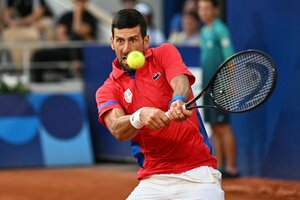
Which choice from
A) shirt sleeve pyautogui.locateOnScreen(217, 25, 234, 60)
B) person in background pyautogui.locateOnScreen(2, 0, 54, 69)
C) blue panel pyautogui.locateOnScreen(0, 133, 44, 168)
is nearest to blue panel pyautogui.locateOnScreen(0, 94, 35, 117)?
blue panel pyautogui.locateOnScreen(0, 133, 44, 168)

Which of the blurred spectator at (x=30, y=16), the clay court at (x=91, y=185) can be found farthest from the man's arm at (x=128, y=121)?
the blurred spectator at (x=30, y=16)

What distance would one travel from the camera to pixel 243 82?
5.37 metres

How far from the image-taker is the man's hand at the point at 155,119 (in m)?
4.82

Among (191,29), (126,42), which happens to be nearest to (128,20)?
(126,42)

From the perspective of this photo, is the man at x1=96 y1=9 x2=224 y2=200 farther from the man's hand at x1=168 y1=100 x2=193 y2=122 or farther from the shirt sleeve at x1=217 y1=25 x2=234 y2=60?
the shirt sleeve at x1=217 y1=25 x2=234 y2=60

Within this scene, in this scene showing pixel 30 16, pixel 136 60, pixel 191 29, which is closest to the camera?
pixel 136 60

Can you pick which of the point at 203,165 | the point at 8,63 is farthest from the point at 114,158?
the point at 203,165

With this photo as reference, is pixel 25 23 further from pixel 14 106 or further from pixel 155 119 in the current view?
pixel 155 119

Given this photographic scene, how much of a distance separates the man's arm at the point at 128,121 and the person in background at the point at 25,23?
339 inches

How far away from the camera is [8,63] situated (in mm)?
13727

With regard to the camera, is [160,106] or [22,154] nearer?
[160,106]

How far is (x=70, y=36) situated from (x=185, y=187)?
9.57 meters

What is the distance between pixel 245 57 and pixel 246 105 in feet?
1.06

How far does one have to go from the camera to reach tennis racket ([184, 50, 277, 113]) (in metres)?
5.15
